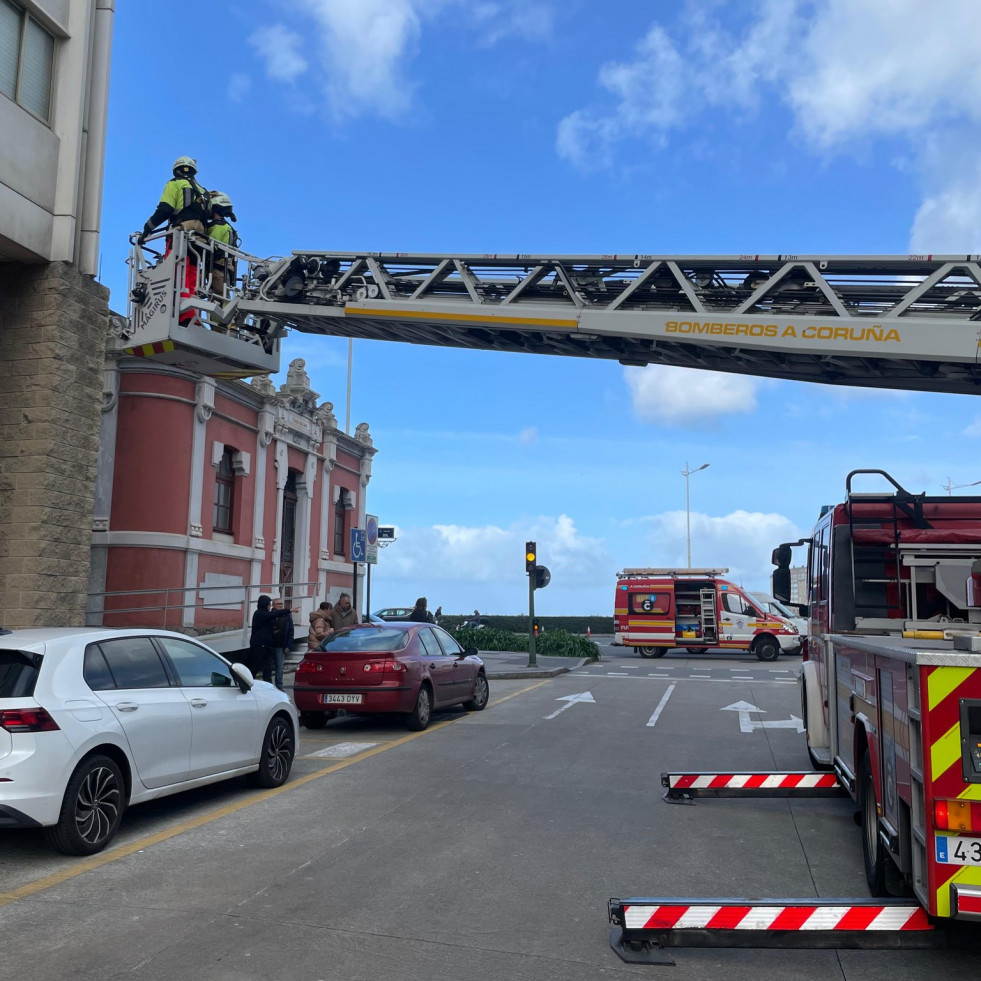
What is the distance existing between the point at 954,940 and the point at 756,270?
648 centimetres

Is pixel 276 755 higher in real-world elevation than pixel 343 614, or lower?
lower

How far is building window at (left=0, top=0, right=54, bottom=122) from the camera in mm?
12133

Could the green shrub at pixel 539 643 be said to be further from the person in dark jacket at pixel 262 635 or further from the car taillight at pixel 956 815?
the car taillight at pixel 956 815

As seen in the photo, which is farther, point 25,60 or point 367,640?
point 367,640

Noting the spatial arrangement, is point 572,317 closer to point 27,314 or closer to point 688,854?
point 688,854

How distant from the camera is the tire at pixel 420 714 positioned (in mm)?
12680

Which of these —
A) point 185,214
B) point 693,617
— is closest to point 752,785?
point 185,214

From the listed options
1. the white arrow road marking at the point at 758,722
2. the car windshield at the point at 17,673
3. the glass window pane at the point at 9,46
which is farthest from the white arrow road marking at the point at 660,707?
the glass window pane at the point at 9,46

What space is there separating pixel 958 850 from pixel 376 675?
8786 millimetres

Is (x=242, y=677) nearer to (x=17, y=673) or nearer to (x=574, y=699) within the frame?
(x=17, y=673)

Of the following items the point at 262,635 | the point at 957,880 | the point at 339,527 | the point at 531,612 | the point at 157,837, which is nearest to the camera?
the point at 957,880

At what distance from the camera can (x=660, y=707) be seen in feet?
55.0

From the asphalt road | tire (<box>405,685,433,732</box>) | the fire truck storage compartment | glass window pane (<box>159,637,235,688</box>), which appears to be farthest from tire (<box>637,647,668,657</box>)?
glass window pane (<box>159,637,235,688</box>)

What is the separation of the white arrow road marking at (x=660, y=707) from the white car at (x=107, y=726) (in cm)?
740
